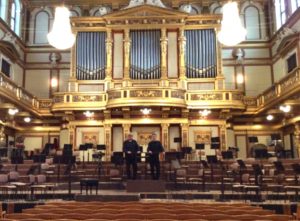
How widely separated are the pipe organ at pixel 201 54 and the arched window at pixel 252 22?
3855 millimetres

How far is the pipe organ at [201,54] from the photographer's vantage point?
→ 19.1m

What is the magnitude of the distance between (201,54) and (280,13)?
516cm

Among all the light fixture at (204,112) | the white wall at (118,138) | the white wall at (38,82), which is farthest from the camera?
the white wall at (38,82)

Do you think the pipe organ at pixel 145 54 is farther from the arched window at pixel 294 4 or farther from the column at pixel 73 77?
the arched window at pixel 294 4

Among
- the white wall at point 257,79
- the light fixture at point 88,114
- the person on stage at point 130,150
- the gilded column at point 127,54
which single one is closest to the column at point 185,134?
the gilded column at point 127,54

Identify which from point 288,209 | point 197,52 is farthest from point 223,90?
point 288,209

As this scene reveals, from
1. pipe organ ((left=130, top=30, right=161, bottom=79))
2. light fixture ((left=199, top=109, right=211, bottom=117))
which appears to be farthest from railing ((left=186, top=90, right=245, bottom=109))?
pipe organ ((left=130, top=30, right=161, bottom=79))

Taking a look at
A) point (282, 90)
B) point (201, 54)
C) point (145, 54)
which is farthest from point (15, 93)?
point (282, 90)

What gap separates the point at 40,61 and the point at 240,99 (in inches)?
455

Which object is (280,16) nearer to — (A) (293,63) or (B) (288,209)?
(A) (293,63)

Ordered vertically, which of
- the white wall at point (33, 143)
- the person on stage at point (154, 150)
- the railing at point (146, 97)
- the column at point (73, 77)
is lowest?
the person on stage at point (154, 150)

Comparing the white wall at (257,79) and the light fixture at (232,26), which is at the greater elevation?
the white wall at (257,79)

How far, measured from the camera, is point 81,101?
1844 centimetres

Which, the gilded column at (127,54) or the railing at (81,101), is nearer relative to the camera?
the railing at (81,101)
